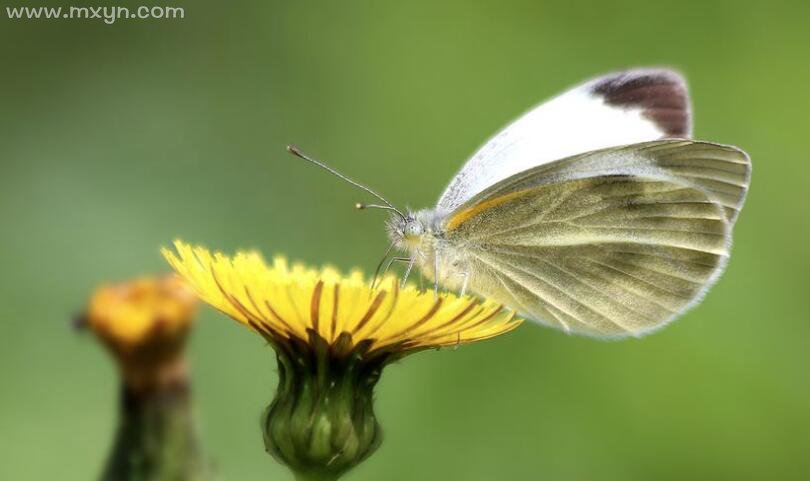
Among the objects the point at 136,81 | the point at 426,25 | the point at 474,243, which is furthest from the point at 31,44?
the point at 474,243

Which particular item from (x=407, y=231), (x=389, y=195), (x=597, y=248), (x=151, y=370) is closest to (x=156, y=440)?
(x=151, y=370)

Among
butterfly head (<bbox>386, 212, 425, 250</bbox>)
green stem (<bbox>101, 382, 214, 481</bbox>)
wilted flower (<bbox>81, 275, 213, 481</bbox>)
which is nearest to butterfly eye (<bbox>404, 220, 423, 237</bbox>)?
butterfly head (<bbox>386, 212, 425, 250</bbox>)

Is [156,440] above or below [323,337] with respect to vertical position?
below

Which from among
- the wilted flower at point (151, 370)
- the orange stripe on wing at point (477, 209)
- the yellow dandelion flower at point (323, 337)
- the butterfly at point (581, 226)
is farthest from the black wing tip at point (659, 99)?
the wilted flower at point (151, 370)

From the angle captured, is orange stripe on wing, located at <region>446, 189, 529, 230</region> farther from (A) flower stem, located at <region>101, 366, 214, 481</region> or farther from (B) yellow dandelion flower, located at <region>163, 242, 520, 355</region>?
(A) flower stem, located at <region>101, 366, 214, 481</region>

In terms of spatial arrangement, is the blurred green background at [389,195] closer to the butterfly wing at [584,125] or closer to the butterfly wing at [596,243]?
the butterfly wing at [596,243]

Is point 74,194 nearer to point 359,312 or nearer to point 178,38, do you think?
point 178,38

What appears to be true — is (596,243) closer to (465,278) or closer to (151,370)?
(465,278)
